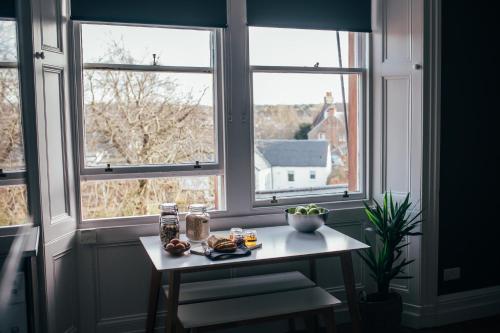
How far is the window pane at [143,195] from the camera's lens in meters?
3.26

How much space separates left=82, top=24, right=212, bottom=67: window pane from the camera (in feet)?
10.5

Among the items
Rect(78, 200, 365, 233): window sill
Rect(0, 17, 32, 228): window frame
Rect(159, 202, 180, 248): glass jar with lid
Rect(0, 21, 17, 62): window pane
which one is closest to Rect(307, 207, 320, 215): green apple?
Rect(78, 200, 365, 233): window sill

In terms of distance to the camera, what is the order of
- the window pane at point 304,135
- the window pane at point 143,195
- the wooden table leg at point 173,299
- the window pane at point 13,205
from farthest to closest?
the window pane at point 304,135
the window pane at point 143,195
the wooden table leg at point 173,299
the window pane at point 13,205

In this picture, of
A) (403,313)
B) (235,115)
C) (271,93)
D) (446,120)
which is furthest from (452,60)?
(403,313)

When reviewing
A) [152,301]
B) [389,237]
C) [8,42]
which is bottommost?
[152,301]

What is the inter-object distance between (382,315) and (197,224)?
1.34m

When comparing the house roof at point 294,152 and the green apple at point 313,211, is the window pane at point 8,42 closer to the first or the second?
the house roof at point 294,152

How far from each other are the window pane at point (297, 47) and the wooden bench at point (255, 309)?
1.55m

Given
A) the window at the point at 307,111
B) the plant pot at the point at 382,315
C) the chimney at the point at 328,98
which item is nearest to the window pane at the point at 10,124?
the window at the point at 307,111

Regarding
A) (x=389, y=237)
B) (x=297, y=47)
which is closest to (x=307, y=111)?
(x=297, y=47)

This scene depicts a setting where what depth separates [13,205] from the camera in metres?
2.17

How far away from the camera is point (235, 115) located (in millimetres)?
3459

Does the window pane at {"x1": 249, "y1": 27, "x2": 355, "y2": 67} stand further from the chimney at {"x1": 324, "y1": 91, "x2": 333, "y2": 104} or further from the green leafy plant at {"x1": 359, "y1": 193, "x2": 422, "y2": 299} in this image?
the green leafy plant at {"x1": 359, "y1": 193, "x2": 422, "y2": 299}

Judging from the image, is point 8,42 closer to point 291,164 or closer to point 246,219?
point 246,219
